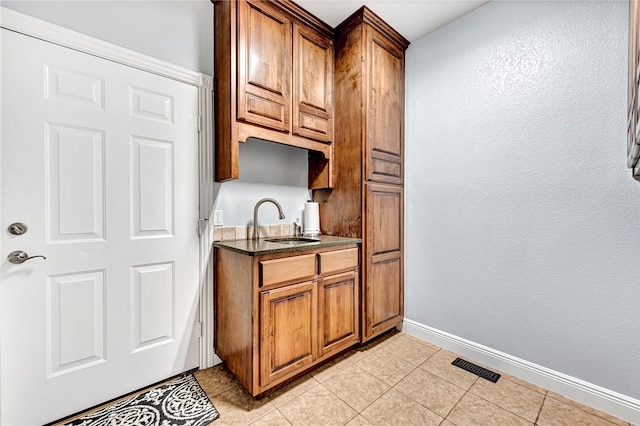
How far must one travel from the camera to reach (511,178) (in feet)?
6.25

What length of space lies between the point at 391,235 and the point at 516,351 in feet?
3.85

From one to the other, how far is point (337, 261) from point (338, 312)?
38 cm

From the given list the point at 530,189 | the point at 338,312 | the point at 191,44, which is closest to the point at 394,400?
the point at 338,312

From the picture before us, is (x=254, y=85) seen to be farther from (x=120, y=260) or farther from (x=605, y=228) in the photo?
(x=605, y=228)

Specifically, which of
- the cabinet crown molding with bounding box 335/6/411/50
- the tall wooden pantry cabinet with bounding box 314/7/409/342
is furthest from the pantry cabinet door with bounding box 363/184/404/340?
the cabinet crown molding with bounding box 335/6/411/50

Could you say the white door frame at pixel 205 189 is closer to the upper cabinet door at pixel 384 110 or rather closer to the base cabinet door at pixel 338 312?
the base cabinet door at pixel 338 312

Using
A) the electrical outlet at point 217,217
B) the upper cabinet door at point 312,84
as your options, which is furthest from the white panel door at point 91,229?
the upper cabinet door at point 312,84

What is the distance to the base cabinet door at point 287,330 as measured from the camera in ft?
5.23

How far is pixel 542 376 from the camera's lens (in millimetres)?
1752

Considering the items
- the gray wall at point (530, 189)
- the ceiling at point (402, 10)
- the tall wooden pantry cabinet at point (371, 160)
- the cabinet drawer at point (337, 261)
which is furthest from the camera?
the tall wooden pantry cabinet at point (371, 160)

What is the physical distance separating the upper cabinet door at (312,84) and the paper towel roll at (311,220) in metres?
0.57

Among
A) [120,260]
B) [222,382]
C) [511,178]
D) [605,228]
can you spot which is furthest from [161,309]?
[605,228]

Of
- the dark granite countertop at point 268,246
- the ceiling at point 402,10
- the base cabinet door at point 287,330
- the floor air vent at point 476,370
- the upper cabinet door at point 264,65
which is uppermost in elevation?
the ceiling at point 402,10

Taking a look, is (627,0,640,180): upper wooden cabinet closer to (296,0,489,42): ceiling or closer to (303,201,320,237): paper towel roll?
(296,0,489,42): ceiling
